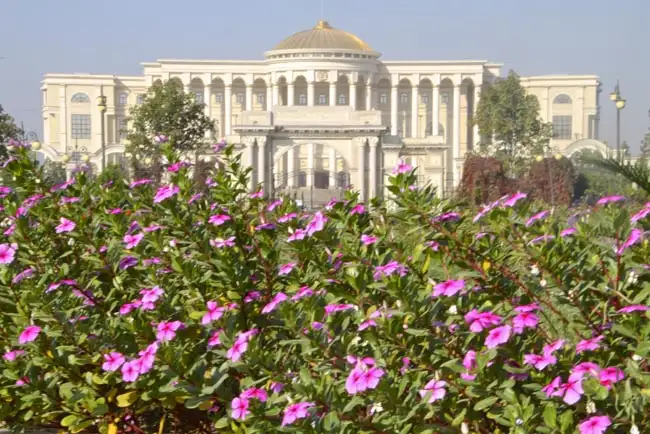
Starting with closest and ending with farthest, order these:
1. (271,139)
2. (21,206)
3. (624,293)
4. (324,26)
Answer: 1. (624,293)
2. (21,206)
3. (271,139)
4. (324,26)

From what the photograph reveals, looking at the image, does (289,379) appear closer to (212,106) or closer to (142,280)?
(142,280)

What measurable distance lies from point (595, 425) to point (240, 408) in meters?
1.31

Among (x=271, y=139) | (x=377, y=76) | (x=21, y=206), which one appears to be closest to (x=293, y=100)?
(x=377, y=76)

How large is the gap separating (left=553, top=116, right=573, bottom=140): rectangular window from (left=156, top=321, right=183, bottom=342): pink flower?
99.7 meters

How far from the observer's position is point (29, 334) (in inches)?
161

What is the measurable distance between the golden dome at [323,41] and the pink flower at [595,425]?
312 ft

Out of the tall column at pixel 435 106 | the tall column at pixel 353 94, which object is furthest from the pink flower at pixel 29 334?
the tall column at pixel 435 106

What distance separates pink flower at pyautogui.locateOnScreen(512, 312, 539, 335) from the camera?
3381 millimetres

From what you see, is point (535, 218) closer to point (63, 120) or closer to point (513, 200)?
point (513, 200)

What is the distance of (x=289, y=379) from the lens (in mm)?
3793

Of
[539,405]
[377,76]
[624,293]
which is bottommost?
[539,405]

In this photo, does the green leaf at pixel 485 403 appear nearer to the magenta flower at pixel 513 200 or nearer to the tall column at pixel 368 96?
the magenta flower at pixel 513 200

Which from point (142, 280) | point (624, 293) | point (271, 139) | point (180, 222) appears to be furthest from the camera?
point (271, 139)

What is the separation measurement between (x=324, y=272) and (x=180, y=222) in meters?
0.79
